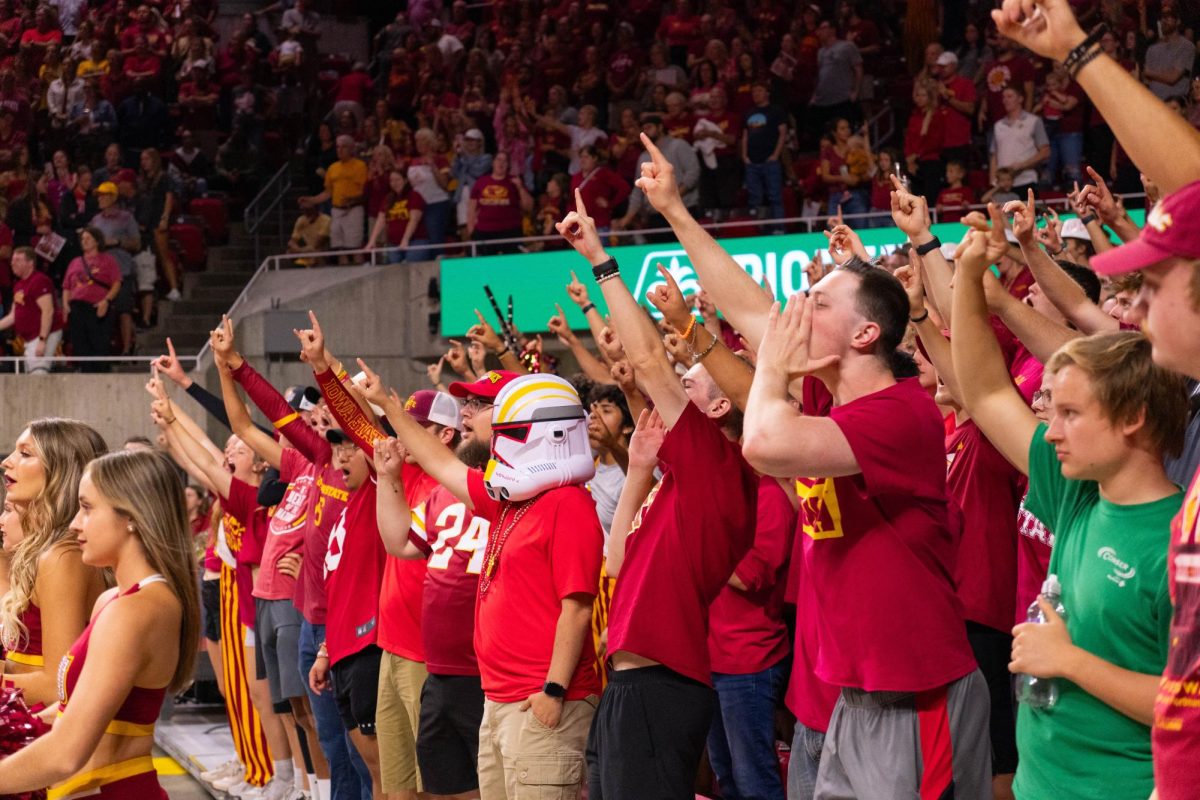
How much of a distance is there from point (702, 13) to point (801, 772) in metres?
12.4

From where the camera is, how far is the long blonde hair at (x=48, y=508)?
4527 millimetres

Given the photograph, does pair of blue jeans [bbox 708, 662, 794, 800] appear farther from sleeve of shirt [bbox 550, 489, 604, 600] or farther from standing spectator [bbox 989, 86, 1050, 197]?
standing spectator [bbox 989, 86, 1050, 197]

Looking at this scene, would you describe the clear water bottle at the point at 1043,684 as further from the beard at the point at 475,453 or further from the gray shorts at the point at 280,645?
the gray shorts at the point at 280,645

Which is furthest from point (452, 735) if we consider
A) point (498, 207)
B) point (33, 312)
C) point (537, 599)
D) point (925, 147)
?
point (33, 312)

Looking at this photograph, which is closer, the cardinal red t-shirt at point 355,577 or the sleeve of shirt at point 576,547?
the sleeve of shirt at point 576,547

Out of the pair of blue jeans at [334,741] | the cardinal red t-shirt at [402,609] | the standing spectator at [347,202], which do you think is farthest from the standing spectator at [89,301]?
the cardinal red t-shirt at [402,609]

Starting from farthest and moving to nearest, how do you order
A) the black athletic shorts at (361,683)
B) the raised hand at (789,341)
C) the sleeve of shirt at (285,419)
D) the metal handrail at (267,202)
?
the metal handrail at (267,202), the sleeve of shirt at (285,419), the black athletic shorts at (361,683), the raised hand at (789,341)

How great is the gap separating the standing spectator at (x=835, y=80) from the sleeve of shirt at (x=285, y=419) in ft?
25.5

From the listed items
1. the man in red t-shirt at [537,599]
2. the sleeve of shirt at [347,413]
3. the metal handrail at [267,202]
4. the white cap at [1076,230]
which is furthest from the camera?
the metal handrail at [267,202]

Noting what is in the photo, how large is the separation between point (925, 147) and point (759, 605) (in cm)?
727

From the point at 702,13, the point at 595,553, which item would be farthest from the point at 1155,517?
the point at 702,13

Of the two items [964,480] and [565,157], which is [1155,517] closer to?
[964,480]

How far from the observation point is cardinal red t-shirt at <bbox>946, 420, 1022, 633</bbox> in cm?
457

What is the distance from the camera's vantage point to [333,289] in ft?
46.6
